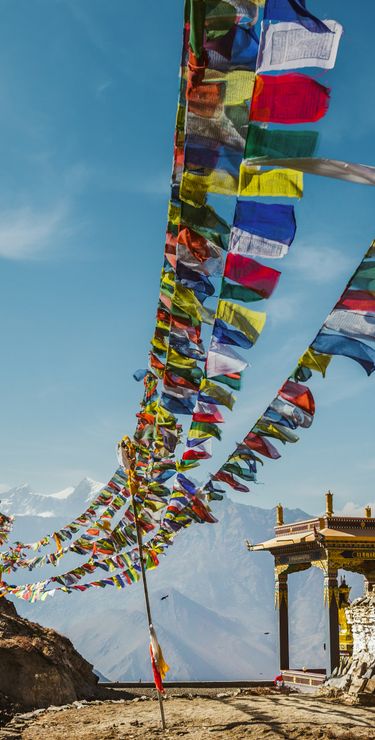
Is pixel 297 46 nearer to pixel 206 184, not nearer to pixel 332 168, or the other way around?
pixel 332 168

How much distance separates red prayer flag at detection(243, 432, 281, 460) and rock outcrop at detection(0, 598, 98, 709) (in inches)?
406

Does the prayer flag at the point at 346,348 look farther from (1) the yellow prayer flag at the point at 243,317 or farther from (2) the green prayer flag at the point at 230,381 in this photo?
(2) the green prayer flag at the point at 230,381

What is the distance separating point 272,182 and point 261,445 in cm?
576

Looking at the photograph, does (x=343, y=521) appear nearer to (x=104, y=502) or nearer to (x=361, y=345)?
(x=104, y=502)

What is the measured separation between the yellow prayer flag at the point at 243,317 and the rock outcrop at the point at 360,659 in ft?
32.7

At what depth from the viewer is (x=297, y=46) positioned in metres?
4.98

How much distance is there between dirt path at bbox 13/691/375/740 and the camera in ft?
37.4

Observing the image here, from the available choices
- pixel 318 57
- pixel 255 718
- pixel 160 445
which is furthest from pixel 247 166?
pixel 255 718

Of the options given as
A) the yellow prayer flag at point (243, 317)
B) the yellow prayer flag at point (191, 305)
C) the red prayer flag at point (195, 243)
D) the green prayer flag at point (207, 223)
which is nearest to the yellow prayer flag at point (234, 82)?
the green prayer flag at point (207, 223)

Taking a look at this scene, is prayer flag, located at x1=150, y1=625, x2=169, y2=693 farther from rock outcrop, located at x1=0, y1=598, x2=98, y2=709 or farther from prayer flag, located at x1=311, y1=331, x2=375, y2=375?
prayer flag, located at x1=311, y1=331, x2=375, y2=375

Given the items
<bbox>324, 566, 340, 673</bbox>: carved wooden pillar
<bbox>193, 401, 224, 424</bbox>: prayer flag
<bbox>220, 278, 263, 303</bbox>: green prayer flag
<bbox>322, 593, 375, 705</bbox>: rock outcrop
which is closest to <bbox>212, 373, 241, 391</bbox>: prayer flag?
<bbox>193, 401, 224, 424</bbox>: prayer flag

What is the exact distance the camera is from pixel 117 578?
19.8 meters

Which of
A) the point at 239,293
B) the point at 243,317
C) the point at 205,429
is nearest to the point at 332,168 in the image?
the point at 239,293

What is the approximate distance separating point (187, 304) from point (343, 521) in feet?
58.9
